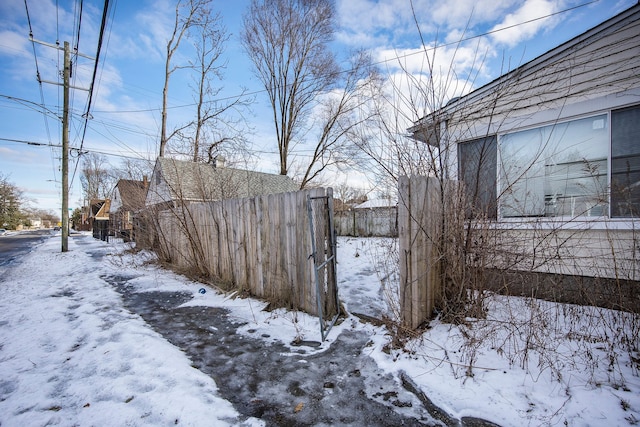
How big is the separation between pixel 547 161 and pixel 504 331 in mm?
2887

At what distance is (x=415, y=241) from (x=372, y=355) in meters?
1.25

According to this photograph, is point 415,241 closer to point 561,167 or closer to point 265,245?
point 265,245

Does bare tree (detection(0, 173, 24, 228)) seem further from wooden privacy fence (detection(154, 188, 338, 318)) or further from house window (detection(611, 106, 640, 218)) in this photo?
house window (detection(611, 106, 640, 218))

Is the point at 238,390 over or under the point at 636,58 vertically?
under

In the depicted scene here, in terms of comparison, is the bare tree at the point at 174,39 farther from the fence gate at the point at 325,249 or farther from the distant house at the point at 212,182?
the fence gate at the point at 325,249

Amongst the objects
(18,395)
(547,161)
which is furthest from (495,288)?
(18,395)

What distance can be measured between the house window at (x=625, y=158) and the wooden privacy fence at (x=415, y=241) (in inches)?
101

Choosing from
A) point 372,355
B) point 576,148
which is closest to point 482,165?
point 576,148

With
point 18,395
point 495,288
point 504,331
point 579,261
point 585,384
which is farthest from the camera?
point 579,261

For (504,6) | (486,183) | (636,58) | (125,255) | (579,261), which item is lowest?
(125,255)

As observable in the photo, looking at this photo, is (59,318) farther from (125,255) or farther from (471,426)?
(125,255)

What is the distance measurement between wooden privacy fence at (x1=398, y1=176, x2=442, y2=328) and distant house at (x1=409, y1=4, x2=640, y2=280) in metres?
0.42

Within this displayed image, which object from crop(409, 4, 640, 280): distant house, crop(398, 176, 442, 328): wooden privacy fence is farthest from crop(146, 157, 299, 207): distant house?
crop(409, 4, 640, 280): distant house

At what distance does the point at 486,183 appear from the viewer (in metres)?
4.55
